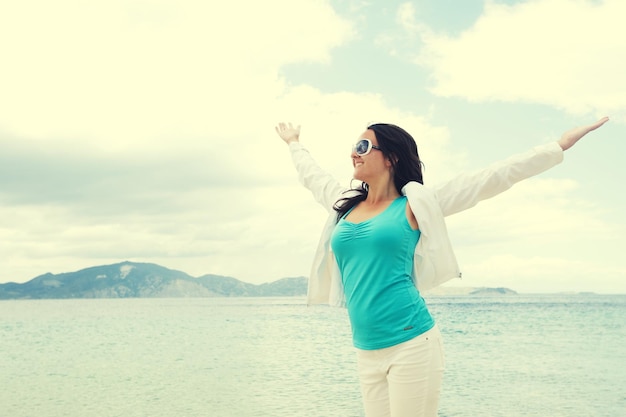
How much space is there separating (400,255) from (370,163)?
21.9 inches

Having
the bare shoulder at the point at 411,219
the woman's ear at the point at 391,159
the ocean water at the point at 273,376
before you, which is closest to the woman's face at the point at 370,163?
the woman's ear at the point at 391,159

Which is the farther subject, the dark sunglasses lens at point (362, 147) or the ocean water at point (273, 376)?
the ocean water at point (273, 376)

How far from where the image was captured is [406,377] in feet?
10.4

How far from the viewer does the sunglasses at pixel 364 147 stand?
358cm

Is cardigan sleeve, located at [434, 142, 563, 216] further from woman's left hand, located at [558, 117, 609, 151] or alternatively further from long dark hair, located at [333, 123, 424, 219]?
long dark hair, located at [333, 123, 424, 219]

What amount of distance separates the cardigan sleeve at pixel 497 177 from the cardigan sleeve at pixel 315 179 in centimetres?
81

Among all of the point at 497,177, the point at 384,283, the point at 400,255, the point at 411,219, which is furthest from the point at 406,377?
the point at 497,177

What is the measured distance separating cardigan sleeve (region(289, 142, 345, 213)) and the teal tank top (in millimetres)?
576

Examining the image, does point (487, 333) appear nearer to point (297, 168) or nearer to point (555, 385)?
point (555, 385)

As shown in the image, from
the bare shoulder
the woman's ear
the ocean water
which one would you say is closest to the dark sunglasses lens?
the woman's ear

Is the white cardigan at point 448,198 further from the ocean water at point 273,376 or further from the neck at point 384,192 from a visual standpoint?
the ocean water at point 273,376

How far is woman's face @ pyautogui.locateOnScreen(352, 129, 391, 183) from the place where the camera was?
359 cm

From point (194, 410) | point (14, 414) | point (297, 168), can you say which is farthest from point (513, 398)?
point (297, 168)

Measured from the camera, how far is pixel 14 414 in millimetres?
14656
